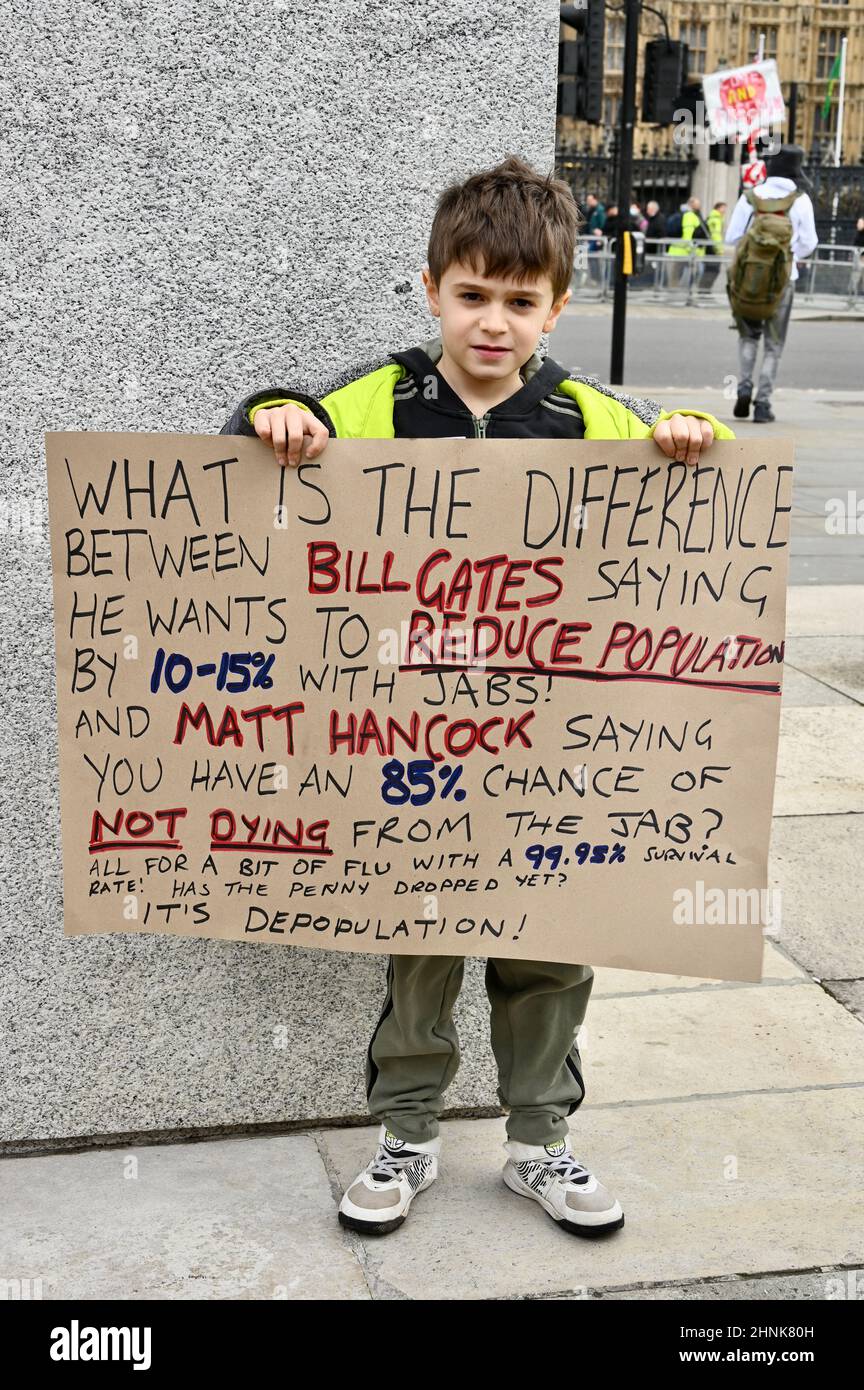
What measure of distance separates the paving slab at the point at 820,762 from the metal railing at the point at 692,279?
77.7 ft

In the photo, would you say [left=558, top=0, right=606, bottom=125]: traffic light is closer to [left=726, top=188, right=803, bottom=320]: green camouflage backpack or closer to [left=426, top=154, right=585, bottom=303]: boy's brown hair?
[left=726, top=188, right=803, bottom=320]: green camouflage backpack

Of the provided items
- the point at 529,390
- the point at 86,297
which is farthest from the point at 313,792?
the point at 86,297

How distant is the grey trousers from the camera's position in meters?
12.0

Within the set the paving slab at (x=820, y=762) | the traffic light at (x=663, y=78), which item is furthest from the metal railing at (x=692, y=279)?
the paving slab at (x=820, y=762)

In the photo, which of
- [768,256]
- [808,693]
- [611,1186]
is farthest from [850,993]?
[768,256]

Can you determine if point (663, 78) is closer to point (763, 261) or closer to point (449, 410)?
point (763, 261)

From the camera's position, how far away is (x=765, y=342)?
→ 485 inches

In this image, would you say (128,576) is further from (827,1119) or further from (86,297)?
(827,1119)

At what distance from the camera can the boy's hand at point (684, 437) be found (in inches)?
96.6

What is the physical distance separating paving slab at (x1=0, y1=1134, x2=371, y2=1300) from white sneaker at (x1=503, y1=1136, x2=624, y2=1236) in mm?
330

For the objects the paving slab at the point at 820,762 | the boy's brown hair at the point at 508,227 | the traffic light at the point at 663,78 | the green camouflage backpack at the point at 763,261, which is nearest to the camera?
the boy's brown hair at the point at 508,227

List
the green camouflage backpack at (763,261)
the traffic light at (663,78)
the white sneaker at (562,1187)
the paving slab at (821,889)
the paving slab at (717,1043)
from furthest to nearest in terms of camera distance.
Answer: the traffic light at (663,78), the green camouflage backpack at (763,261), the paving slab at (821,889), the paving slab at (717,1043), the white sneaker at (562,1187)

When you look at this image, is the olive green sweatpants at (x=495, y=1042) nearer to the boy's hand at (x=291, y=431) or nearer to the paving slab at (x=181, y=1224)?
the paving slab at (x=181, y=1224)

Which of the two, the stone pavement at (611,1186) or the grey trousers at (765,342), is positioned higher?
the grey trousers at (765,342)
